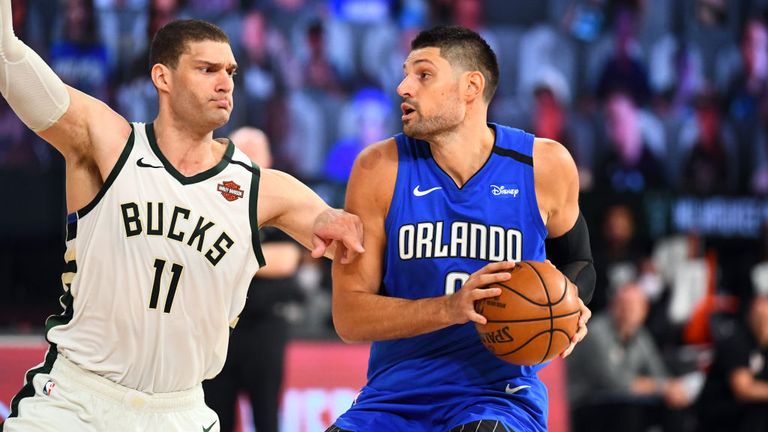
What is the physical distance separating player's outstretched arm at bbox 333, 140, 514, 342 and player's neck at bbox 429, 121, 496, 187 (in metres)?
0.21

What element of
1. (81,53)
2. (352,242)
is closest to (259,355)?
(352,242)

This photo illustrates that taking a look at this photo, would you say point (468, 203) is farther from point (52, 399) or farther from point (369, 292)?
point (52, 399)

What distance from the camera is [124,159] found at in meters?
4.57

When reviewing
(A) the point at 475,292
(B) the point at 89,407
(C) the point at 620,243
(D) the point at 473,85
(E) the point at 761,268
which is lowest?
(E) the point at 761,268

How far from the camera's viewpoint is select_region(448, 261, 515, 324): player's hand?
4301 millimetres

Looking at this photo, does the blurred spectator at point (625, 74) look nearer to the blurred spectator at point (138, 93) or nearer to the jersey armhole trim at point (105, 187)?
the blurred spectator at point (138, 93)

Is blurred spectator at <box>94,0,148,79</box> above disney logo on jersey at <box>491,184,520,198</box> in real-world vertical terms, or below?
above

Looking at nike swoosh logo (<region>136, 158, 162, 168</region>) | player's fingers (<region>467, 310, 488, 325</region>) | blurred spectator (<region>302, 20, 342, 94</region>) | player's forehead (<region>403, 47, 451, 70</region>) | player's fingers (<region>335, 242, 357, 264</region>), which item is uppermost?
blurred spectator (<region>302, 20, 342, 94</region>)

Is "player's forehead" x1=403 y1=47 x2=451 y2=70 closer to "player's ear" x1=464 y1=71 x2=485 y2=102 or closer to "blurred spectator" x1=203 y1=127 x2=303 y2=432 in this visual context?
→ "player's ear" x1=464 y1=71 x2=485 y2=102

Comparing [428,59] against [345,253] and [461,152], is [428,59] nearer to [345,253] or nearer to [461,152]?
[461,152]

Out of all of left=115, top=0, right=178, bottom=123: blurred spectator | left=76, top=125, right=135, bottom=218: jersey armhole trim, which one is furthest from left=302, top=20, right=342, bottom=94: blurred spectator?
left=76, top=125, right=135, bottom=218: jersey armhole trim

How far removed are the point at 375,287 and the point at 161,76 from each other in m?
1.32

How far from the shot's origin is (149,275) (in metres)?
4.48

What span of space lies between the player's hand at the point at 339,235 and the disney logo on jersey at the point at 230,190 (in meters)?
0.36
